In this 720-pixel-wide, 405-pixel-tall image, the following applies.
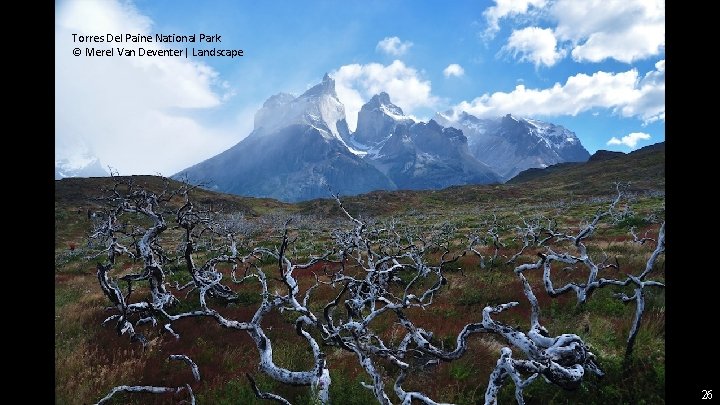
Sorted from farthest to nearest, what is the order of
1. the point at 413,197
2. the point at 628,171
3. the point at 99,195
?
the point at 628,171, the point at 413,197, the point at 99,195

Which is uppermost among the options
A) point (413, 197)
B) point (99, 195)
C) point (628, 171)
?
point (628, 171)

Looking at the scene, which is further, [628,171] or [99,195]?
[628,171]

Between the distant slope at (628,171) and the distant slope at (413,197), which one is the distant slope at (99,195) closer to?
the distant slope at (413,197)

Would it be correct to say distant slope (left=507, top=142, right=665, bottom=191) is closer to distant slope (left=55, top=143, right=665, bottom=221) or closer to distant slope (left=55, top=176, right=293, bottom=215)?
distant slope (left=55, top=143, right=665, bottom=221)

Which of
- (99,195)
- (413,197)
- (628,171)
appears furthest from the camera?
(628,171)

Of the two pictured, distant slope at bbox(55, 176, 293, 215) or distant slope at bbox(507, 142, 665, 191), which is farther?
distant slope at bbox(507, 142, 665, 191)

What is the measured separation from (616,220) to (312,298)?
25.2 m

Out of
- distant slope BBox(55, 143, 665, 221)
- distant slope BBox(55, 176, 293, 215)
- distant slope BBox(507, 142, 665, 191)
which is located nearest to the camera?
distant slope BBox(55, 176, 293, 215)

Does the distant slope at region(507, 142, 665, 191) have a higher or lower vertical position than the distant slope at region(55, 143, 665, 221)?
higher

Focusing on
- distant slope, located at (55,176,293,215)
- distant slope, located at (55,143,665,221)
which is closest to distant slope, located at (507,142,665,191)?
distant slope, located at (55,143,665,221)

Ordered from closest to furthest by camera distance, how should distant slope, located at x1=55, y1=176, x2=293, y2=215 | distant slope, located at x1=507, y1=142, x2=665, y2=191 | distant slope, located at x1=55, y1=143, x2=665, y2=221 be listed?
distant slope, located at x1=55, y1=176, x2=293, y2=215 → distant slope, located at x1=55, y1=143, x2=665, y2=221 → distant slope, located at x1=507, y1=142, x2=665, y2=191

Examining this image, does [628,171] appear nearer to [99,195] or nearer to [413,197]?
[413,197]

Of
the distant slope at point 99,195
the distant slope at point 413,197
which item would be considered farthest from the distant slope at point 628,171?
the distant slope at point 99,195

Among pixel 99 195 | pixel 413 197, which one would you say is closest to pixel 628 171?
pixel 413 197
